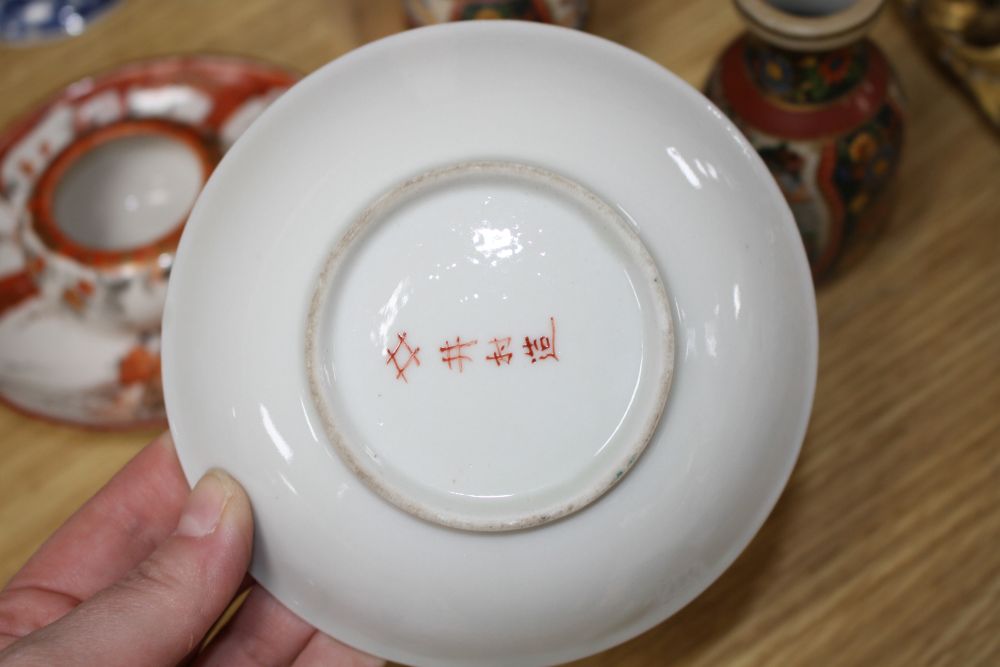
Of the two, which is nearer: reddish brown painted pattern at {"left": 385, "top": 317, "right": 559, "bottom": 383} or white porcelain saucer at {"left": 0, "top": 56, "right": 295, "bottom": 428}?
reddish brown painted pattern at {"left": 385, "top": 317, "right": 559, "bottom": 383}

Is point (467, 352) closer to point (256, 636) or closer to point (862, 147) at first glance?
point (256, 636)

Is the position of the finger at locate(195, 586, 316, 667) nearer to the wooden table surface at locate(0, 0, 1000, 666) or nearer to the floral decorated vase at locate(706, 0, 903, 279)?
the wooden table surface at locate(0, 0, 1000, 666)

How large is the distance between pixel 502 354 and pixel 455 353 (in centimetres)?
3

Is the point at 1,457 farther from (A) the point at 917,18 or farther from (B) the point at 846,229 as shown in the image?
(A) the point at 917,18

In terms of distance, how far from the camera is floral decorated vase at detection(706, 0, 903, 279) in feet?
2.46

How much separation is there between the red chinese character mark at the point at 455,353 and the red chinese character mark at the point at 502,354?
0.02 metres

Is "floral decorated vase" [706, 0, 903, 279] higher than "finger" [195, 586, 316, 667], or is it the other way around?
"floral decorated vase" [706, 0, 903, 279]

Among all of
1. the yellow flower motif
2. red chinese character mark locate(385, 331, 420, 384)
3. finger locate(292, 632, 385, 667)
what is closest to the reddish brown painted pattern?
red chinese character mark locate(385, 331, 420, 384)

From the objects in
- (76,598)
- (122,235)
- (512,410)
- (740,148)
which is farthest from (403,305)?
(122,235)

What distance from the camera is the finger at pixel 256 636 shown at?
0.71 m

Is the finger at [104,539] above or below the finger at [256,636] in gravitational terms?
above

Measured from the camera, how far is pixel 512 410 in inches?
23.2

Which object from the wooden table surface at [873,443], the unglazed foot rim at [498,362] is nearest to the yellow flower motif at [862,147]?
the wooden table surface at [873,443]

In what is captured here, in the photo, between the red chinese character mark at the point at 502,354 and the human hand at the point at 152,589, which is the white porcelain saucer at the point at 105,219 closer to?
the human hand at the point at 152,589
